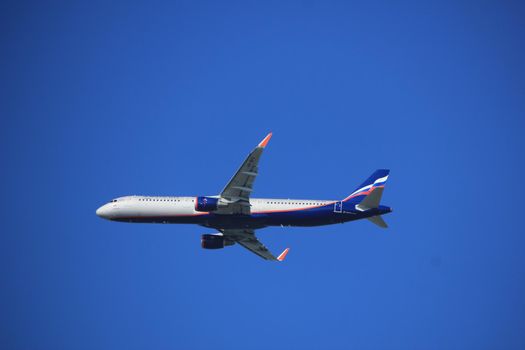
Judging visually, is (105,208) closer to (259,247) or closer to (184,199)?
(184,199)

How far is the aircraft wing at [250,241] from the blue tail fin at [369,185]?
12.6 meters

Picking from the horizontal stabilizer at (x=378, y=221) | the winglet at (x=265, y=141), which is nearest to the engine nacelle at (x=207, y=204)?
the winglet at (x=265, y=141)

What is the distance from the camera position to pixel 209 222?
62750mm

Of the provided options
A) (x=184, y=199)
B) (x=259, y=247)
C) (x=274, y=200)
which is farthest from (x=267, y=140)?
(x=259, y=247)

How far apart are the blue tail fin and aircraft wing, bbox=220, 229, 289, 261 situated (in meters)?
12.6

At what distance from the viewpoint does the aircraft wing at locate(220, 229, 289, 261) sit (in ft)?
220

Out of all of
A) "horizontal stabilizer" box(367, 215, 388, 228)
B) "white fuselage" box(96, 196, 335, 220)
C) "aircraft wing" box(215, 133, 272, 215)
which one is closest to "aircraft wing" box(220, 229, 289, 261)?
"white fuselage" box(96, 196, 335, 220)

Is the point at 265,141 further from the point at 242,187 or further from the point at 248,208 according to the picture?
the point at 248,208

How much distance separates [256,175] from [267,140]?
374 cm

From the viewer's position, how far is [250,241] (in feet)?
228

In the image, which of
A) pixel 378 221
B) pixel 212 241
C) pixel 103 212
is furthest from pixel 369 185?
pixel 103 212

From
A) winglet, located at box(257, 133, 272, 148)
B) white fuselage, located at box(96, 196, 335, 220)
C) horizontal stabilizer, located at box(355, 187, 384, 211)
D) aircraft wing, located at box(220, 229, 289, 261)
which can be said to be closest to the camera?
winglet, located at box(257, 133, 272, 148)

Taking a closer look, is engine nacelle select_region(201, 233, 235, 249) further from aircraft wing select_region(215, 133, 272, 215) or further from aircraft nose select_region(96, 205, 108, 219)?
aircraft nose select_region(96, 205, 108, 219)

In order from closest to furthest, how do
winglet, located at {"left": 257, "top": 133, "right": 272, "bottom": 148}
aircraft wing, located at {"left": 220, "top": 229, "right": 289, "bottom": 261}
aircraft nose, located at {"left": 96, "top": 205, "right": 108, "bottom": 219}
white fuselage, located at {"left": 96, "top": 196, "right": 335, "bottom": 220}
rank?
winglet, located at {"left": 257, "top": 133, "right": 272, "bottom": 148}, white fuselage, located at {"left": 96, "top": 196, "right": 335, "bottom": 220}, aircraft nose, located at {"left": 96, "top": 205, "right": 108, "bottom": 219}, aircraft wing, located at {"left": 220, "top": 229, "right": 289, "bottom": 261}
